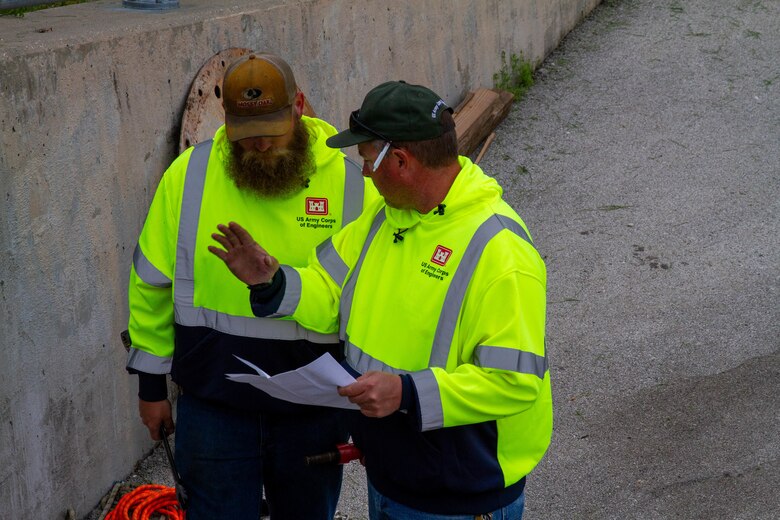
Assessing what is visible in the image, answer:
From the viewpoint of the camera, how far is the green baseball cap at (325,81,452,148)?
10.1 ft

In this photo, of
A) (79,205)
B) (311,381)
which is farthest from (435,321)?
(79,205)

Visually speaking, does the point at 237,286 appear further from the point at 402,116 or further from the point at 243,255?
Answer: the point at 402,116

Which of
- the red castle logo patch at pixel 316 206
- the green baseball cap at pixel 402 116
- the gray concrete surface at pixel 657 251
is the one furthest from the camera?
the gray concrete surface at pixel 657 251

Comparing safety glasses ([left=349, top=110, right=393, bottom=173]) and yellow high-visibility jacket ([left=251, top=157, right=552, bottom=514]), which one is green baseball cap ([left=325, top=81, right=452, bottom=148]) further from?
yellow high-visibility jacket ([left=251, top=157, right=552, bottom=514])

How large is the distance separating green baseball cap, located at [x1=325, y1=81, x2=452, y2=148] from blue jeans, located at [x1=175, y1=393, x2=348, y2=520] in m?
1.27

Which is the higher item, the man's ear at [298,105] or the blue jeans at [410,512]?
the man's ear at [298,105]

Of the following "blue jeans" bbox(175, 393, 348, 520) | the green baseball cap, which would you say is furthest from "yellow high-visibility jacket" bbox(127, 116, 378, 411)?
the green baseball cap

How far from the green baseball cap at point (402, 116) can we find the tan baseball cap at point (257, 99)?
638mm

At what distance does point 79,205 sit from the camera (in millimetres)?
4602

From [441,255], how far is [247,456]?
131cm

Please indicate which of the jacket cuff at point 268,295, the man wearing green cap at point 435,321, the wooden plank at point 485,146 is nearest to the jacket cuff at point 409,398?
→ the man wearing green cap at point 435,321

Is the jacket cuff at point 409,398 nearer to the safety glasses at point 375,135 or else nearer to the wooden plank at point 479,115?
the safety glasses at point 375,135

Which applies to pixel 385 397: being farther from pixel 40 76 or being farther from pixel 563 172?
pixel 563 172

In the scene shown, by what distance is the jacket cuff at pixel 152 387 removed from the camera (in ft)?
13.0
